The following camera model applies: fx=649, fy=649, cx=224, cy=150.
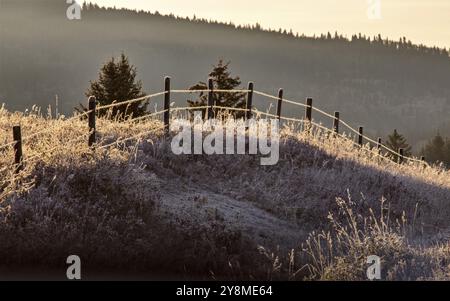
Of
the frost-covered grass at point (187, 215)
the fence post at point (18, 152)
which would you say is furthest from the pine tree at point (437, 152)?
the fence post at point (18, 152)

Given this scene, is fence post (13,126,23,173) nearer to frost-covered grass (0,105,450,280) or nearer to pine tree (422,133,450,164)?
frost-covered grass (0,105,450,280)

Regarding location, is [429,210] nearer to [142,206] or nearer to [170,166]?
[170,166]

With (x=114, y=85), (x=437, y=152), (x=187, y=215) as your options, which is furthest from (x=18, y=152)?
(x=437, y=152)

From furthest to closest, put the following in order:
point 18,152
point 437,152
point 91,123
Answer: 1. point 437,152
2. point 91,123
3. point 18,152

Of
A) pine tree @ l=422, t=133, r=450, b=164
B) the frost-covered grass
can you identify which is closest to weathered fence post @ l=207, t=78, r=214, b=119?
the frost-covered grass

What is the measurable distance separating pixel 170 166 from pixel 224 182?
1.37 metres

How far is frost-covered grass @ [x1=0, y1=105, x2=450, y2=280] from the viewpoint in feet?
36.3

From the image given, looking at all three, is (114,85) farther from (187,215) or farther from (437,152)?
(437,152)

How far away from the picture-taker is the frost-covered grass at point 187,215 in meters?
11.1

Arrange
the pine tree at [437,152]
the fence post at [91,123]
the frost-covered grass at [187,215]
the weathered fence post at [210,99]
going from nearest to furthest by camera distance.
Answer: the frost-covered grass at [187,215]
the fence post at [91,123]
the weathered fence post at [210,99]
the pine tree at [437,152]

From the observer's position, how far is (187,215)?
1278 centimetres

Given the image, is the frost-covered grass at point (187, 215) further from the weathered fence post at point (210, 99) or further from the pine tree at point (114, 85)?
the pine tree at point (114, 85)

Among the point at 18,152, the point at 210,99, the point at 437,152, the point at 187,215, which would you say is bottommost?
the point at 187,215
